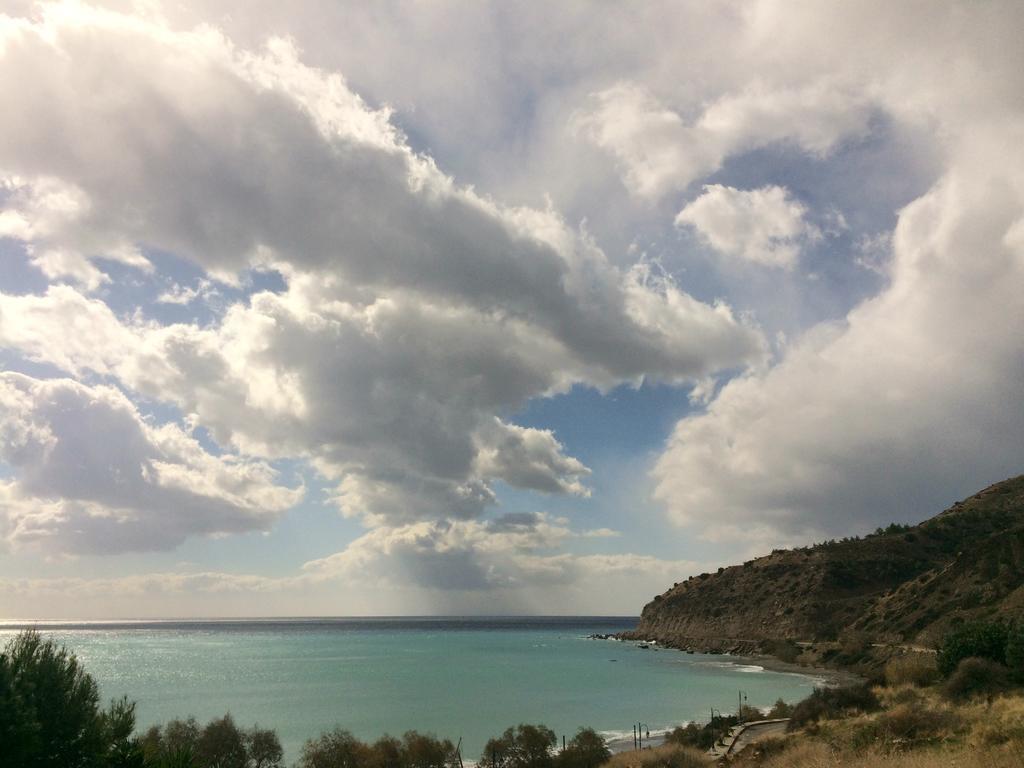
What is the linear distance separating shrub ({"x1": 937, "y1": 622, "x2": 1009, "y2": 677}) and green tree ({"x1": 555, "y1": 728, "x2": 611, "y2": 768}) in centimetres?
2161

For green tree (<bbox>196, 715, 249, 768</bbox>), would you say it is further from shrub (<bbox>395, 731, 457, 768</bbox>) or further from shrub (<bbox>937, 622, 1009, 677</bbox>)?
shrub (<bbox>937, 622, 1009, 677</bbox>)

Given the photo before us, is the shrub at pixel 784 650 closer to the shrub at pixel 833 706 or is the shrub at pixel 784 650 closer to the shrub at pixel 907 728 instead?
the shrub at pixel 833 706

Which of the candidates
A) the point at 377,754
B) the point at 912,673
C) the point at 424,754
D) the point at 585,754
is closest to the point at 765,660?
the point at 912,673

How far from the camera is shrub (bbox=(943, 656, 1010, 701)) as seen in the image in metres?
34.7

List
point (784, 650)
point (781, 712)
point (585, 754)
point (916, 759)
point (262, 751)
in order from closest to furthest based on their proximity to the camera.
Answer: point (916, 759), point (262, 751), point (585, 754), point (781, 712), point (784, 650)

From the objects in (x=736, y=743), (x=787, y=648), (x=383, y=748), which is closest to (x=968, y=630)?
(x=736, y=743)

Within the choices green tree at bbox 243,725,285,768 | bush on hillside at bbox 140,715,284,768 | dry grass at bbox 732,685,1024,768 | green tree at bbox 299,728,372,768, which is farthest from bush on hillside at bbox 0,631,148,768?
dry grass at bbox 732,685,1024,768

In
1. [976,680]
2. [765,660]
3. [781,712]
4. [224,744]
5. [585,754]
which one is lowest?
[765,660]

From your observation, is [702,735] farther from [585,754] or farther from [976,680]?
[976,680]

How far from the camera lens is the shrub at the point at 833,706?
123 ft

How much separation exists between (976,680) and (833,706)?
744 cm

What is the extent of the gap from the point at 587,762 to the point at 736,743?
355 inches

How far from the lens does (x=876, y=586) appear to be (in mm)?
123625

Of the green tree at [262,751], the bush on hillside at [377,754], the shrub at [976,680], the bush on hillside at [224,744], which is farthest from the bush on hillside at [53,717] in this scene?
the shrub at [976,680]
